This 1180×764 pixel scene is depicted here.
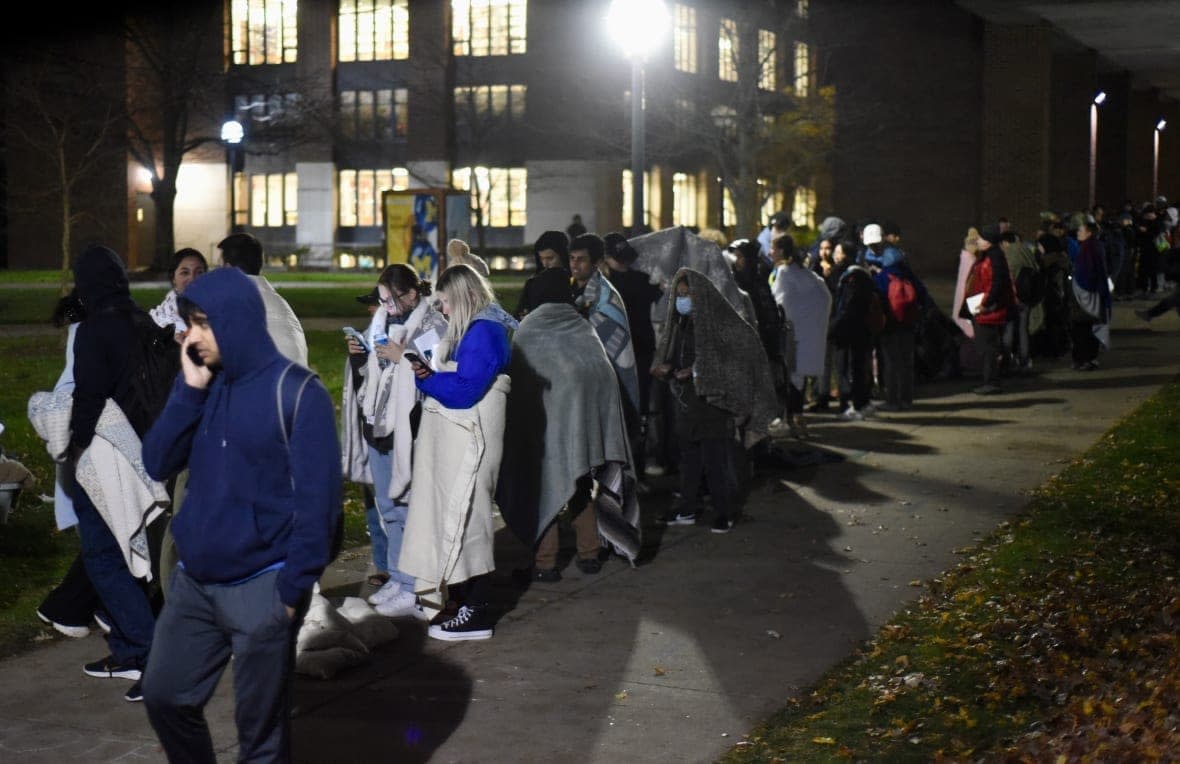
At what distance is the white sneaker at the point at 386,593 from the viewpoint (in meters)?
8.11

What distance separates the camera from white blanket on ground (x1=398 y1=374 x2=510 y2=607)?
24.3 ft

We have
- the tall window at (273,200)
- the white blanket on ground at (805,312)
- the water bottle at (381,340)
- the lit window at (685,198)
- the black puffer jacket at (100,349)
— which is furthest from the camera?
the lit window at (685,198)

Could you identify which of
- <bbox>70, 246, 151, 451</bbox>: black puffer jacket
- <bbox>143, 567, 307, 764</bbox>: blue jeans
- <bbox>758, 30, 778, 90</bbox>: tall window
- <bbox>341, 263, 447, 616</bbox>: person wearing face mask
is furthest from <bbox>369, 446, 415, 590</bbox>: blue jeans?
<bbox>758, 30, 778, 90</bbox>: tall window

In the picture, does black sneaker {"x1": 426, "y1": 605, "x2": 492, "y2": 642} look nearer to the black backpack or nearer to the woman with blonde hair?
the woman with blonde hair

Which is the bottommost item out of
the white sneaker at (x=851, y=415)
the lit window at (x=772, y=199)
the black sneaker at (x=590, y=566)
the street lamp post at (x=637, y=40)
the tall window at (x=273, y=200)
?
the black sneaker at (x=590, y=566)

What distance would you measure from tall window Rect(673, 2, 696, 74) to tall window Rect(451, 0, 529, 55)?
5.98 metres

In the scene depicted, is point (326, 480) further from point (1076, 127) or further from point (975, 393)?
point (1076, 127)

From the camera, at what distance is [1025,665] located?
6770 mm

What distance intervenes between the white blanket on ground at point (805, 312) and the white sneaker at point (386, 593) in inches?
289

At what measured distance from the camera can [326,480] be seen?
443cm

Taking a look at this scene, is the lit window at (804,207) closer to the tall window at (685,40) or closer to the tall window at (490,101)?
the tall window at (685,40)

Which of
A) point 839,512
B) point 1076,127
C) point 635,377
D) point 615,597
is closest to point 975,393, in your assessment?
point 839,512

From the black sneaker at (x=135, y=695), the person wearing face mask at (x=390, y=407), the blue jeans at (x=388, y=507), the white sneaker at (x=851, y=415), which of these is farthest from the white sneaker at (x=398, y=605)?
the white sneaker at (x=851, y=415)

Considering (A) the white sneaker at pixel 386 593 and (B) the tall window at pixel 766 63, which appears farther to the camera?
(B) the tall window at pixel 766 63
